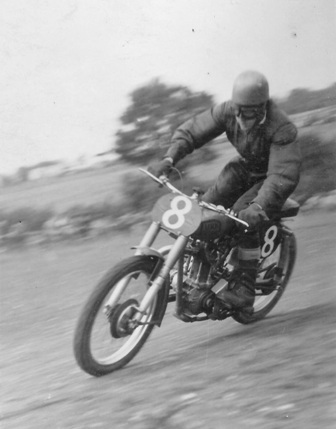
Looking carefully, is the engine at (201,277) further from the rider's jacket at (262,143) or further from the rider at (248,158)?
the rider's jacket at (262,143)

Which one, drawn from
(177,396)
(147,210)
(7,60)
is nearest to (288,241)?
(147,210)

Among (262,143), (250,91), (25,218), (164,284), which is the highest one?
(250,91)

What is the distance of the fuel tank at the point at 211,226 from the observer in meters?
3.49

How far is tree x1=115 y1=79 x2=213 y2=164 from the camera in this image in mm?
3762

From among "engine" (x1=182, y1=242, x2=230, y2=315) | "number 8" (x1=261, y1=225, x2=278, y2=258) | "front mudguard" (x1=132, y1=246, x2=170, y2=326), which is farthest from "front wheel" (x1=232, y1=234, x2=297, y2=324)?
"front mudguard" (x1=132, y1=246, x2=170, y2=326)

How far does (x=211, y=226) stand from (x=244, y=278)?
0.46 meters

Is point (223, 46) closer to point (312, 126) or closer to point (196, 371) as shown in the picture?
point (312, 126)

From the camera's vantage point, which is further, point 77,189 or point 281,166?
point 77,189

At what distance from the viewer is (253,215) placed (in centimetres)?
343

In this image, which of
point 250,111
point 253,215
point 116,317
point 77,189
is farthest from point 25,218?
point 250,111

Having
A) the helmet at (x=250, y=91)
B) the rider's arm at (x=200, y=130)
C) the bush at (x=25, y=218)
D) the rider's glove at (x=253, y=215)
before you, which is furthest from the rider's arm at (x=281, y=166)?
the bush at (x=25, y=218)

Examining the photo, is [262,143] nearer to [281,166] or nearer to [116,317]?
[281,166]

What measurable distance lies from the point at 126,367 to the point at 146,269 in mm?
567

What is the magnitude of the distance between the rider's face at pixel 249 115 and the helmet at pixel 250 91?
1.1 inches
